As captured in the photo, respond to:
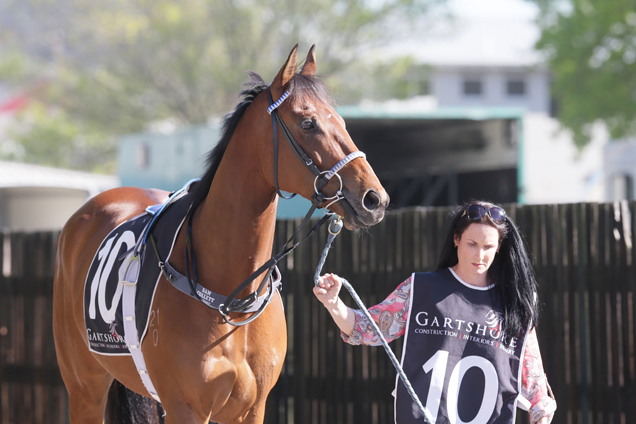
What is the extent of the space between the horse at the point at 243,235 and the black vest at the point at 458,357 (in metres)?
0.46

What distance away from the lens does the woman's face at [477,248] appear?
271 cm

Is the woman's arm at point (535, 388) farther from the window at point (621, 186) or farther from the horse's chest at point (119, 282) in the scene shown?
the window at point (621, 186)

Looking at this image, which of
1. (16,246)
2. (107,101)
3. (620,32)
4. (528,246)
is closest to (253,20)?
(107,101)

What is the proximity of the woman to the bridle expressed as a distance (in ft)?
0.83

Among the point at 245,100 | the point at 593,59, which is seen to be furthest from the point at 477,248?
the point at 593,59

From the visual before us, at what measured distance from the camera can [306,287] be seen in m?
5.49

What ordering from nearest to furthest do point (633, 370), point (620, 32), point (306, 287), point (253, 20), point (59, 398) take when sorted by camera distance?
point (633, 370), point (306, 287), point (59, 398), point (620, 32), point (253, 20)

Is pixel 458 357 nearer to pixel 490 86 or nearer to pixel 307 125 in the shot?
pixel 307 125

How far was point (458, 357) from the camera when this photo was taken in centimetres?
272

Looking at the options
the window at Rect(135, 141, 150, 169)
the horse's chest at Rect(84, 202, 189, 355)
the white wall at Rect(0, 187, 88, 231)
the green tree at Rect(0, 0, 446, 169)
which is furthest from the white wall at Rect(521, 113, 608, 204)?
the horse's chest at Rect(84, 202, 189, 355)

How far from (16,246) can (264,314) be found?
13.5ft

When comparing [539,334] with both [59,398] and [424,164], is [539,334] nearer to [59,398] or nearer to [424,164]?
[59,398]

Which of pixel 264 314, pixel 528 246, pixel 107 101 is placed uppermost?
pixel 107 101

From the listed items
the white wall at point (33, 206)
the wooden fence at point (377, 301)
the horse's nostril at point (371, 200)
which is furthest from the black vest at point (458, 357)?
the white wall at point (33, 206)
